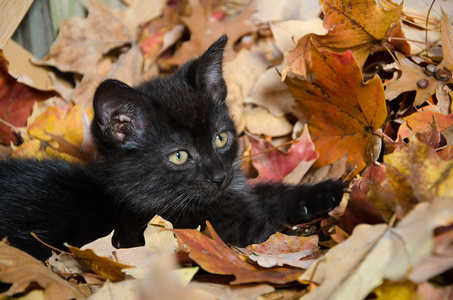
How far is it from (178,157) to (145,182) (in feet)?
0.52

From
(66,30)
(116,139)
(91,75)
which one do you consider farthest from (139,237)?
(66,30)

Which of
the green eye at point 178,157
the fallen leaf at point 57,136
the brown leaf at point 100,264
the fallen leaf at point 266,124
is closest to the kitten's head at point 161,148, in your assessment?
the green eye at point 178,157

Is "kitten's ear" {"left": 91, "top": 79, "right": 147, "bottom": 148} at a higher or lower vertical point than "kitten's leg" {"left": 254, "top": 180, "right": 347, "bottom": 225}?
higher

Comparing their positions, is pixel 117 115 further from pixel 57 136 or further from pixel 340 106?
pixel 340 106

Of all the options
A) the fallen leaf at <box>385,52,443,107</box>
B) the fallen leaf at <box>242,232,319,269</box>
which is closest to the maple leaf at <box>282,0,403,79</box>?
the fallen leaf at <box>385,52,443,107</box>

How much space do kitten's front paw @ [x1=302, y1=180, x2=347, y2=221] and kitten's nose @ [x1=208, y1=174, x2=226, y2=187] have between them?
1.30 ft

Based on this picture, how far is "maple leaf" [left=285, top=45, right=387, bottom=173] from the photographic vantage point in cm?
182

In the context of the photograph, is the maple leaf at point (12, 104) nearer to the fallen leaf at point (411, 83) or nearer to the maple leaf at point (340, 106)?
the maple leaf at point (340, 106)

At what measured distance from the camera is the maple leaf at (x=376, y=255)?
105cm

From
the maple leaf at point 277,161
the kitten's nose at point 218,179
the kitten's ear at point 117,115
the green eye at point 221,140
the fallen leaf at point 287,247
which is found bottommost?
the maple leaf at point 277,161

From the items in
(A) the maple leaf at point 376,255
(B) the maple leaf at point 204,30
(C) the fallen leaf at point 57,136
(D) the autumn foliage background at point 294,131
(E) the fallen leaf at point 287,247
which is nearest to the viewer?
(A) the maple leaf at point 376,255

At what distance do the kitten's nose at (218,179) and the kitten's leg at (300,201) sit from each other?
0.33m

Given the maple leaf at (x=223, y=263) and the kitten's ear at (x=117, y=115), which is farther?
the kitten's ear at (x=117, y=115)

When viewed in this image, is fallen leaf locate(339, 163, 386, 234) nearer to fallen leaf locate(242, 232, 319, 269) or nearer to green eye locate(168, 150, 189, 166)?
fallen leaf locate(242, 232, 319, 269)
